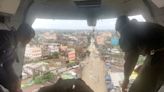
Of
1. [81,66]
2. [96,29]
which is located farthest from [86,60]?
[96,29]

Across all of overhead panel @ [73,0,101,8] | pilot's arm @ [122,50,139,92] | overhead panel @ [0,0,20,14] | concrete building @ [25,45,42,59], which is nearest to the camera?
overhead panel @ [0,0,20,14]

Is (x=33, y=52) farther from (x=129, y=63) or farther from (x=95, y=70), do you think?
(x=129, y=63)

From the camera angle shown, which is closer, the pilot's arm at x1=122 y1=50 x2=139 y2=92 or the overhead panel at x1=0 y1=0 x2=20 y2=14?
the overhead panel at x1=0 y1=0 x2=20 y2=14

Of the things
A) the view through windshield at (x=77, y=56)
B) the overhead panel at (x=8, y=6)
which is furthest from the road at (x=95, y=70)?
the overhead panel at (x=8, y=6)

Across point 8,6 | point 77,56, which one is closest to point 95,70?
point 77,56

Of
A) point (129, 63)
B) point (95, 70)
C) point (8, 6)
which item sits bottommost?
point (95, 70)

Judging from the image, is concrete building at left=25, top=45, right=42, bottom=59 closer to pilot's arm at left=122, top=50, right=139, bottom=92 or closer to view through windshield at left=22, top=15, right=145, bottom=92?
view through windshield at left=22, top=15, right=145, bottom=92

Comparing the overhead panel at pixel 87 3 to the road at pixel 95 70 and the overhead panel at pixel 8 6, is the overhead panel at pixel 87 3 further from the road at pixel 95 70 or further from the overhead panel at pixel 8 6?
the overhead panel at pixel 8 6

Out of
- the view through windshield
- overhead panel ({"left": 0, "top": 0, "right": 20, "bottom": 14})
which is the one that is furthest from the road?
overhead panel ({"left": 0, "top": 0, "right": 20, "bottom": 14})
